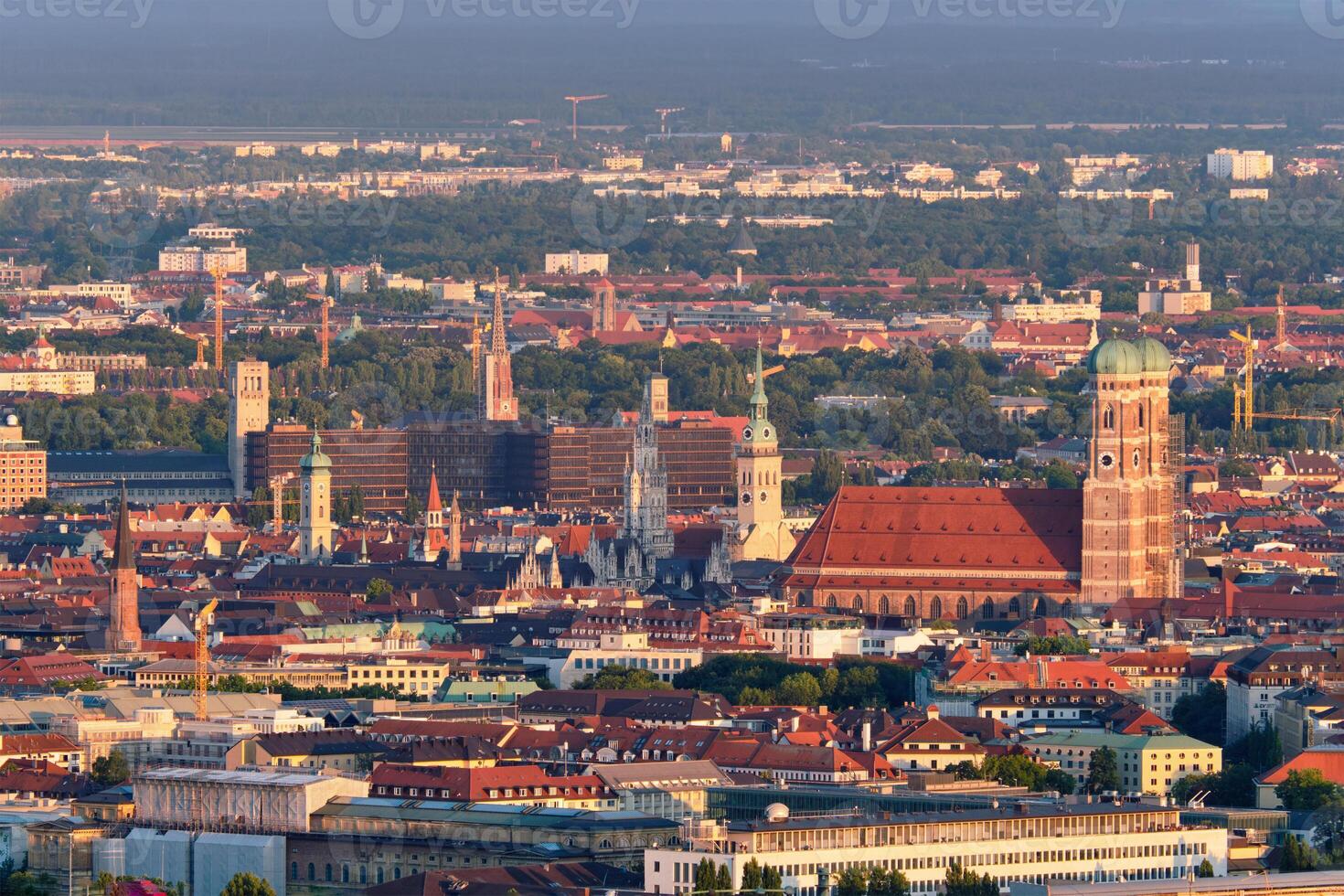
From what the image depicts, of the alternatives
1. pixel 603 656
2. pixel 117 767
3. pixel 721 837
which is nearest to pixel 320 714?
pixel 117 767

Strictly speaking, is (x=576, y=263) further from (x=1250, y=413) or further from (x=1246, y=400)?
(x=1250, y=413)

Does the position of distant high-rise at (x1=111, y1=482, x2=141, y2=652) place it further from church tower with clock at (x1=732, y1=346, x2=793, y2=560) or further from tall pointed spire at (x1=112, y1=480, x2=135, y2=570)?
church tower with clock at (x1=732, y1=346, x2=793, y2=560)

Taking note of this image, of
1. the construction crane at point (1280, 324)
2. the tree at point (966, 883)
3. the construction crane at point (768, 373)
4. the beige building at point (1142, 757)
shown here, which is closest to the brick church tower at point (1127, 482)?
the beige building at point (1142, 757)

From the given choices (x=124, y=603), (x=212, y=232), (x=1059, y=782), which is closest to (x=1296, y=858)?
(x=1059, y=782)

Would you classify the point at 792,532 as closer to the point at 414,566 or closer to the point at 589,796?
the point at 414,566

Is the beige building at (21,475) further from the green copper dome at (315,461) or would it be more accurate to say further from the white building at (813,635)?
the white building at (813,635)

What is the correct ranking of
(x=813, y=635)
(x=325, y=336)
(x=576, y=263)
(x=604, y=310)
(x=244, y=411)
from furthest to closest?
(x=576, y=263) < (x=604, y=310) < (x=325, y=336) < (x=244, y=411) < (x=813, y=635)
